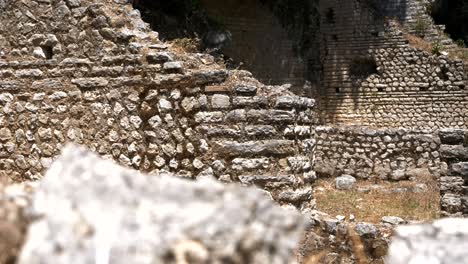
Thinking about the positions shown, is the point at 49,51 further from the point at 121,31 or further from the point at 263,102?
the point at 263,102

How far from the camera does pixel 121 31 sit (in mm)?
6625

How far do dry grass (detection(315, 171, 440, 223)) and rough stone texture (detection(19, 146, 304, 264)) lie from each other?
22.9 ft

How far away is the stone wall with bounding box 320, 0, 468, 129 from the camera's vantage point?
67.7 ft

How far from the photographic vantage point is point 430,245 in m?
2.02

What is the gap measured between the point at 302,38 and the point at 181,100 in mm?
15763

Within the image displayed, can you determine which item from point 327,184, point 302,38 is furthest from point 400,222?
point 302,38

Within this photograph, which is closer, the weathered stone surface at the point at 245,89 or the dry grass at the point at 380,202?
the weathered stone surface at the point at 245,89

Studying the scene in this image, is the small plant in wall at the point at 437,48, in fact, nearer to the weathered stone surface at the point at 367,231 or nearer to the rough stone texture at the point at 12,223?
the weathered stone surface at the point at 367,231

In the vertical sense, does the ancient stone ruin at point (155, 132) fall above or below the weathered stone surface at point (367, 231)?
above

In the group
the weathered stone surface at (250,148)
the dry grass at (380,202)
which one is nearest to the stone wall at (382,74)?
the dry grass at (380,202)

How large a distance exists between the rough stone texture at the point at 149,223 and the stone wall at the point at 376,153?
13.5 m

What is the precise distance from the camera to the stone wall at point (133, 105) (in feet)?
20.5

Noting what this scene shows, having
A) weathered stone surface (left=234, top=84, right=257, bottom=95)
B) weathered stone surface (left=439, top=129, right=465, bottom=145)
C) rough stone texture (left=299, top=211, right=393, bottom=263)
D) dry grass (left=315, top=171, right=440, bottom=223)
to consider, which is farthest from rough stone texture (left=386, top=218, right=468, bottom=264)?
weathered stone surface (left=439, top=129, right=465, bottom=145)

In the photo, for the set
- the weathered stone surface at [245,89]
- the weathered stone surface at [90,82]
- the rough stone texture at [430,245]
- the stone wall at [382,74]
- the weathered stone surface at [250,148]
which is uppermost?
the rough stone texture at [430,245]
